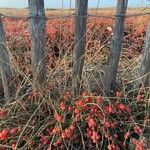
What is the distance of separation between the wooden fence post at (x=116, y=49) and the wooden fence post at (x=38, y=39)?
62 cm

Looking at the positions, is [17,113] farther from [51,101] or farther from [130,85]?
[130,85]

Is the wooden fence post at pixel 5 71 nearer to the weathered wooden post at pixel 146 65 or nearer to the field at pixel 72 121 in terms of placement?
the field at pixel 72 121

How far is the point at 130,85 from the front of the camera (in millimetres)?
4320

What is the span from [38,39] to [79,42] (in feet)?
1.24

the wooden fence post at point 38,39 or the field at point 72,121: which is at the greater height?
the wooden fence post at point 38,39

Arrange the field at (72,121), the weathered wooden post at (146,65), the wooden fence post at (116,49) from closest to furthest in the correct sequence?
the field at (72,121), the wooden fence post at (116,49), the weathered wooden post at (146,65)

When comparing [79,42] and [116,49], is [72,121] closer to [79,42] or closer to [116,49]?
[79,42]

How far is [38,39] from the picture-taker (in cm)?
379

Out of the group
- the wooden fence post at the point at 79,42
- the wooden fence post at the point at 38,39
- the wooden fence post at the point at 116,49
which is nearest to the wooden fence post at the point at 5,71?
the wooden fence post at the point at 38,39

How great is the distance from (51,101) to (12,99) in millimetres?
570

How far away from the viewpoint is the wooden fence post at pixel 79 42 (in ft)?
12.2

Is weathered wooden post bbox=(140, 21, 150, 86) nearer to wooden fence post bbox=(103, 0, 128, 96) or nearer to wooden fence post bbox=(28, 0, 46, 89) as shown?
wooden fence post bbox=(103, 0, 128, 96)

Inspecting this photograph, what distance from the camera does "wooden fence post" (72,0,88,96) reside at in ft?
12.2

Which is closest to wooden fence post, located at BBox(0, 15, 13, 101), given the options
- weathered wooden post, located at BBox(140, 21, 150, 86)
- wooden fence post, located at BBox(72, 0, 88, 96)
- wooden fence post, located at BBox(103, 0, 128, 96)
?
wooden fence post, located at BBox(72, 0, 88, 96)
